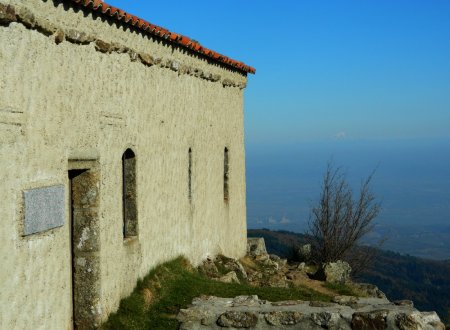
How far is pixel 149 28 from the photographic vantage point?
12.8 m

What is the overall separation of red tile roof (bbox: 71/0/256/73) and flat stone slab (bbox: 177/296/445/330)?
4.86m

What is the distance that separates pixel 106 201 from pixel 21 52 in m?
3.35

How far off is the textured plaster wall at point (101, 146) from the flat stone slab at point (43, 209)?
0.11 metres

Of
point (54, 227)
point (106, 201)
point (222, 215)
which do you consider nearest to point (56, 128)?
point (54, 227)

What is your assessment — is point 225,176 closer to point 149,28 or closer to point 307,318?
point 149,28

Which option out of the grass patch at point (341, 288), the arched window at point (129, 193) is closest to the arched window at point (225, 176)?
the grass patch at point (341, 288)

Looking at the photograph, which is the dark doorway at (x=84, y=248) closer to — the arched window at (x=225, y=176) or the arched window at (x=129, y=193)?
the arched window at (x=129, y=193)

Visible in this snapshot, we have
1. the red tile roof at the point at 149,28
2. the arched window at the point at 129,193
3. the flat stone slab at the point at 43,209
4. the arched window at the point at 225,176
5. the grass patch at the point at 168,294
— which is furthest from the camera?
the arched window at the point at 225,176

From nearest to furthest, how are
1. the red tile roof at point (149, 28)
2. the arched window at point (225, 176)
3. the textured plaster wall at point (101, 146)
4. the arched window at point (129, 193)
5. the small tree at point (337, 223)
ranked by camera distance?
the textured plaster wall at point (101, 146), the red tile roof at point (149, 28), the arched window at point (129, 193), the arched window at point (225, 176), the small tree at point (337, 223)

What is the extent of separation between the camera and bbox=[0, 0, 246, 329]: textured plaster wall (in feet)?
27.1

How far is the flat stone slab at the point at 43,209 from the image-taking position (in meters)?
8.52

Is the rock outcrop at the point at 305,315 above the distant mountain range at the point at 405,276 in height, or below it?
above

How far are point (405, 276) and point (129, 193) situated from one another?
69.7 m

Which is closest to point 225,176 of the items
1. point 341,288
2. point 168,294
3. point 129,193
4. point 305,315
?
point 341,288
